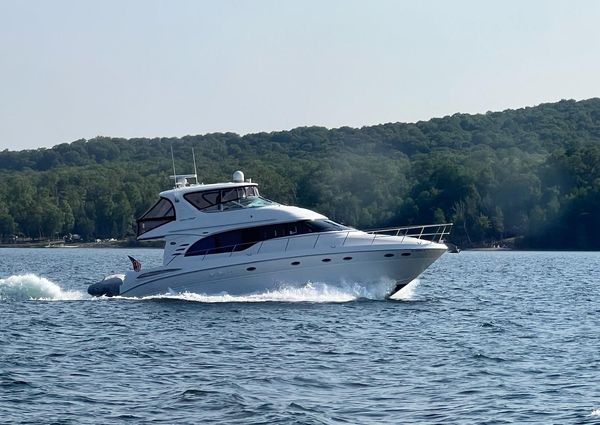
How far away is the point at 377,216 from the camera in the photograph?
135 meters

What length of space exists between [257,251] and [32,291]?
1016 centimetres

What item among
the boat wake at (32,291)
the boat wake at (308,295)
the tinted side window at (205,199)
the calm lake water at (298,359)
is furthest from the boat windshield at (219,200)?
the boat wake at (32,291)

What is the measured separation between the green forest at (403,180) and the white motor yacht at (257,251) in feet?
291

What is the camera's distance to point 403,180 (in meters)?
143

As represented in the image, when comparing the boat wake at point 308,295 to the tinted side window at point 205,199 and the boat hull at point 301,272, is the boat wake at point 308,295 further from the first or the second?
the tinted side window at point 205,199

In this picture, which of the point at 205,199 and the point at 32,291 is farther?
the point at 32,291

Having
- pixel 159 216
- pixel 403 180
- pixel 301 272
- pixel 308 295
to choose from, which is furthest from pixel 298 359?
pixel 403 180

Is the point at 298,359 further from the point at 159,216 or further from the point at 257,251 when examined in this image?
the point at 159,216

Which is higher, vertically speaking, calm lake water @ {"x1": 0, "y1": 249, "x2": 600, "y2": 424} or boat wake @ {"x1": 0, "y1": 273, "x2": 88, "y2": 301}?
boat wake @ {"x1": 0, "y1": 273, "x2": 88, "y2": 301}

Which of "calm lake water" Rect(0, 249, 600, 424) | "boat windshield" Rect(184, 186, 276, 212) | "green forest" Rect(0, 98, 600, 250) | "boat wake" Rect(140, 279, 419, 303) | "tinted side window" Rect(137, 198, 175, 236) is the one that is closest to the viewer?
"calm lake water" Rect(0, 249, 600, 424)

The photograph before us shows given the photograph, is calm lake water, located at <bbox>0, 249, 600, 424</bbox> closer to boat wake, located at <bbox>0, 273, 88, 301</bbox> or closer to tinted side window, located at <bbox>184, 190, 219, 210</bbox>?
boat wake, located at <bbox>0, 273, 88, 301</bbox>

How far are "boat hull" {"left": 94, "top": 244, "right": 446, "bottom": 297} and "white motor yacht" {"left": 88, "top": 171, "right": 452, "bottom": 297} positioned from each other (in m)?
0.03

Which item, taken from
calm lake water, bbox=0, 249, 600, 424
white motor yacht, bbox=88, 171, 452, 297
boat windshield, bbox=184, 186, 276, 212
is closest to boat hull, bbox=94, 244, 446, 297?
white motor yacht, bbox=88, 171, 452, 297

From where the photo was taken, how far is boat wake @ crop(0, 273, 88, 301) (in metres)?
42.0
